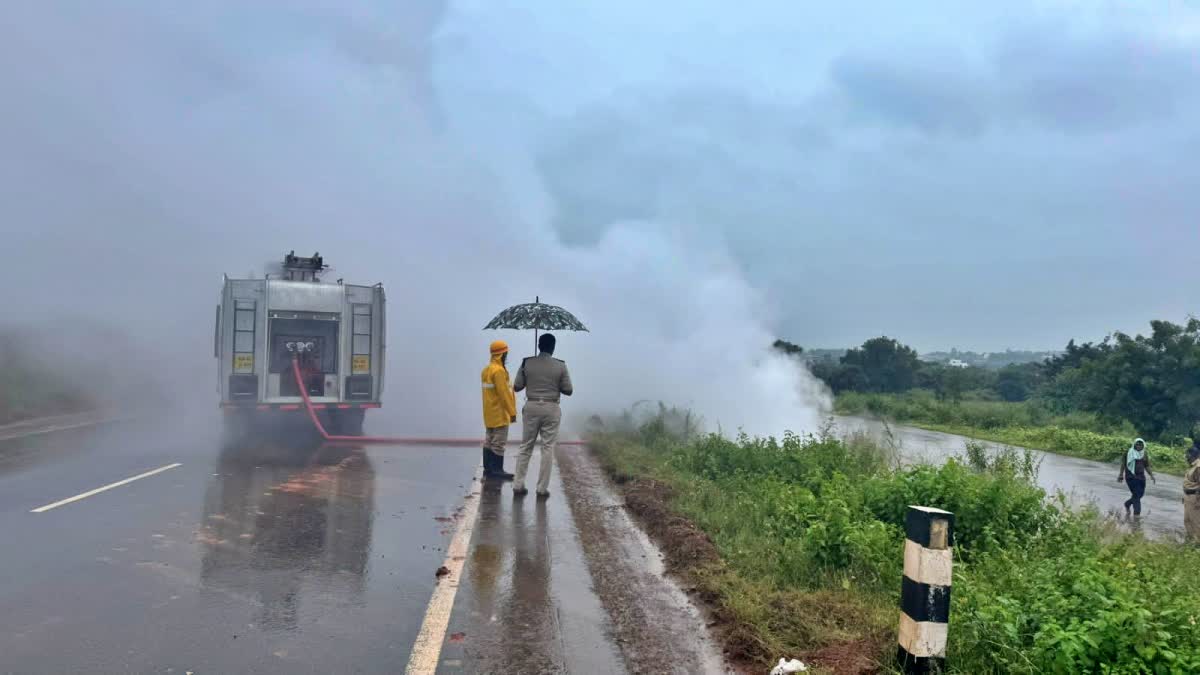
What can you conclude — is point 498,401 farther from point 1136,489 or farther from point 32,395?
point 32,395

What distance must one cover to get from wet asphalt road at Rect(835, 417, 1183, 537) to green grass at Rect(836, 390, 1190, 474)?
0.82 m

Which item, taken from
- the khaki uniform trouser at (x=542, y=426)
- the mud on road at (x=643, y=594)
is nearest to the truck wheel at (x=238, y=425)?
the khaki uniform trouser at (x=542, y=426)

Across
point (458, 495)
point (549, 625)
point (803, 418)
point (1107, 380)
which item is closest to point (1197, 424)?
point (1107, 380)

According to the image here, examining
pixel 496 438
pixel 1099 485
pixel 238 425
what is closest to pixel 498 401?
Result: pixel 496 438

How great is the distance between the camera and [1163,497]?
15352 millimetres

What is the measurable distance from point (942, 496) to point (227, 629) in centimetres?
548

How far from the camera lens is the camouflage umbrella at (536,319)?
36.3ft

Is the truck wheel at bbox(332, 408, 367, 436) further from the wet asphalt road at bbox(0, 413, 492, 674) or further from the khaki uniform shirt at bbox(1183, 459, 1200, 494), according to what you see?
the khaki uniform shirt at bbox(1183, 459, 1200, 494)

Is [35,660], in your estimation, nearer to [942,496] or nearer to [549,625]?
[549,625]

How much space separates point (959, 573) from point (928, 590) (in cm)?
154

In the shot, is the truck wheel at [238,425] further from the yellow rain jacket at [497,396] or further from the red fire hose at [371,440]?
the yellow rain jacket at [497,396]

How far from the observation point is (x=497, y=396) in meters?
9.59

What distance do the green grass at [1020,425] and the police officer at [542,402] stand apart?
15849 millimetres

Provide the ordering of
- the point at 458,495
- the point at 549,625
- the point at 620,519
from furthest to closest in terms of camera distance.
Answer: the point at 458,495 < the point at 620,519 < the point at 549,625
